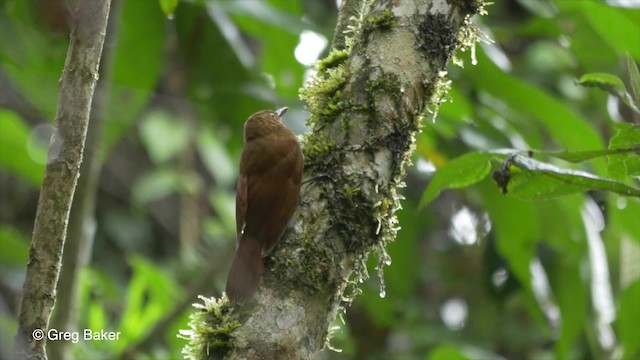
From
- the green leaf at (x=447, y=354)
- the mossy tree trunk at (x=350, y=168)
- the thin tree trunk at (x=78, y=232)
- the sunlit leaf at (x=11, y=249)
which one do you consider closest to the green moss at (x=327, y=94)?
the mossy tree trunk at (x=350, y=168)

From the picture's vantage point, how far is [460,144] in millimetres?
3146

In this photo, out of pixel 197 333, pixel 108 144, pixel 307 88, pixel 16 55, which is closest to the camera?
pixel 197 333

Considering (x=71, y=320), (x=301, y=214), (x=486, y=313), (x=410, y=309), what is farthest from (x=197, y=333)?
(x=486, y=313)

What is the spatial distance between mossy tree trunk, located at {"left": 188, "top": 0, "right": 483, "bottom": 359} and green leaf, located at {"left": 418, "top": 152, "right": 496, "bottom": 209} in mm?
242

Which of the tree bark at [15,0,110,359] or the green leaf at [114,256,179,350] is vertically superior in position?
the green leaf at [114,256,179,350]

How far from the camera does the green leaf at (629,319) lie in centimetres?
277

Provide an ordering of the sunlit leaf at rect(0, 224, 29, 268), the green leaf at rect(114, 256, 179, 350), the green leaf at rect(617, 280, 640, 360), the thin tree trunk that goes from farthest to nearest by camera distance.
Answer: the green leaf at rect(114, 256, 179, 350)
the sunlit leaf at rect(0, 224, 29, 268)
the green leaf at rect(617, 280, 640, 360)
the thin tree trunk

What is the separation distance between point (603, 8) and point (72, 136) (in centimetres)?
164

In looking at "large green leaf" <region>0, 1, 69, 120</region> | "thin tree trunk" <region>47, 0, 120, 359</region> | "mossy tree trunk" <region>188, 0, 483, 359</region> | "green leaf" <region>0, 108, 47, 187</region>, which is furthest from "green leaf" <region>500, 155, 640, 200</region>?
"green leaf" <region>0, 108, 47, 187</region>

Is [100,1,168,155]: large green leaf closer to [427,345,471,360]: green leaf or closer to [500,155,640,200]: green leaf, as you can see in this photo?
[427,345,471,360]: green leaf

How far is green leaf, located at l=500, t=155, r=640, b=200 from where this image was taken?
1971 millimetres

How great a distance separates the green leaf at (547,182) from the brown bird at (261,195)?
47 cm

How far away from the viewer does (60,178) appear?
1577 mm

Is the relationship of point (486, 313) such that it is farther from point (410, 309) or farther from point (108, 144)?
point (108, 144)
